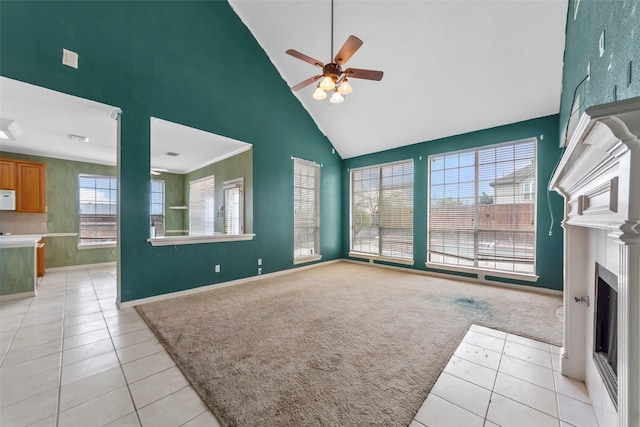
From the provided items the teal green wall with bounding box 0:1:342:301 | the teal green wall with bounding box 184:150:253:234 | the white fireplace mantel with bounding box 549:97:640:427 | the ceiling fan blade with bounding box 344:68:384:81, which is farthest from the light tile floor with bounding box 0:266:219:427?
the ceiling fan blade with bounding box 344:68:384:81

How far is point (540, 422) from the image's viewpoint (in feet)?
4.83

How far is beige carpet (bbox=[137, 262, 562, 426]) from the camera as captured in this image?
1.60 m

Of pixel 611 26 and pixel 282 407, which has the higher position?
pixel 611 26

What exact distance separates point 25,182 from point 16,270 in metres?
2.19

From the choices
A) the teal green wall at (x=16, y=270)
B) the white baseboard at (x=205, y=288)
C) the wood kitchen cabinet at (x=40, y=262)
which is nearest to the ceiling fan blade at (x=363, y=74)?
the white baseboard at (x=205, y=288)

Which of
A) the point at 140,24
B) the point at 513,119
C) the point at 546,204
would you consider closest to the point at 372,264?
the point at 546,204

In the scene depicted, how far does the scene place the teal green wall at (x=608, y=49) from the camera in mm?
1030

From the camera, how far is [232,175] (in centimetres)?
532

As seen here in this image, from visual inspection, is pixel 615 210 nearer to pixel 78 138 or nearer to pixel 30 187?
pixel 78 138

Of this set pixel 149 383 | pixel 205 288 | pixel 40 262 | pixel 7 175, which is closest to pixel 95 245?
pixel 40 262

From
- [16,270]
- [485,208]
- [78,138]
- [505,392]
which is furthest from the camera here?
[485,208]

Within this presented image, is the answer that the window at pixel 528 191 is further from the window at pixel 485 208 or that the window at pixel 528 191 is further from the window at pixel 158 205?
the window at pixel 158 205

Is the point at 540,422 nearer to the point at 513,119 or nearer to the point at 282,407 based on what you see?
the point at 282,407

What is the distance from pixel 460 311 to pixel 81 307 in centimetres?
496
